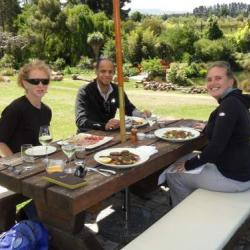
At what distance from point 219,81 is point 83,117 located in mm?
1577

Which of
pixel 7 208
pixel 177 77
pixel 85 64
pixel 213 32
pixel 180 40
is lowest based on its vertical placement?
pixel 177 77

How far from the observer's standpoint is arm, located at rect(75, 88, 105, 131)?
3956mm

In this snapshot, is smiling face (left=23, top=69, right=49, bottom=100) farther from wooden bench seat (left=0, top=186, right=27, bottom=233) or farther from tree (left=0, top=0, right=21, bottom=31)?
tree (left=0, top=0, right=21, bottom=31)

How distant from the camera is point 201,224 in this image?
262 cm

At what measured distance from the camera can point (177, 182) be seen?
11.1ft

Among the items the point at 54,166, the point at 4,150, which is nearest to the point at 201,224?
the point at 54,166

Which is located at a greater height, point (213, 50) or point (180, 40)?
point (180, 40)

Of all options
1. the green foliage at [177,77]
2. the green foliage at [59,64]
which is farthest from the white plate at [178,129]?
the green foliage at [59,64]

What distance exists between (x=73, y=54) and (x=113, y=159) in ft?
71.7

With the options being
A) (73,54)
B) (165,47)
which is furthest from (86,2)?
(165,47)

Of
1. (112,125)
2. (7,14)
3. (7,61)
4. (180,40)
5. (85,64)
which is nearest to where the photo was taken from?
(112,125)

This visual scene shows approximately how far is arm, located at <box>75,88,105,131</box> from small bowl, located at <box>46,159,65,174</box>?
126 cm

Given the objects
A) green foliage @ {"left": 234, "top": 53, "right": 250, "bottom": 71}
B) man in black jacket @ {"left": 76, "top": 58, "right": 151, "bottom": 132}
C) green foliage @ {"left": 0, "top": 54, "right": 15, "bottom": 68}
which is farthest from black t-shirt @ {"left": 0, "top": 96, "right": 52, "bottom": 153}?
green foliage @ {"left": 234, "top": 53, "right": 250, "bottom": 71}

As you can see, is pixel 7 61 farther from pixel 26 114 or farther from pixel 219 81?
pixel 219 81
